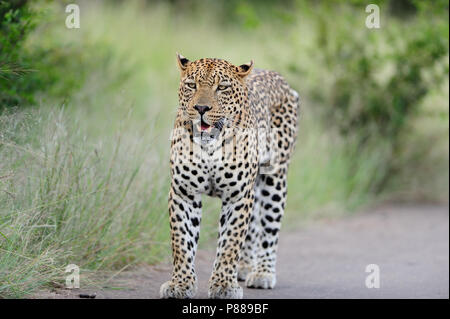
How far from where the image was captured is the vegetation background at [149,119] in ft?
21.5

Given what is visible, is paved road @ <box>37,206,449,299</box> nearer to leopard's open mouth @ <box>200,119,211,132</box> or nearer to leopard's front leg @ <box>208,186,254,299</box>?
leopard's front leg @ <box>208,186,254,299</box>

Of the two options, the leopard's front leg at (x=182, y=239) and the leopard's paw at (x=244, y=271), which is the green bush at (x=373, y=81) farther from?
the leopard's front leg at (x=182, y=239)

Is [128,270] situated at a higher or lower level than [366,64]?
lower

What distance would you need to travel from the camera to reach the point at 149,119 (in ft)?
30.0

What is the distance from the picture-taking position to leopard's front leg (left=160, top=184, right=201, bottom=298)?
6324 millimetres

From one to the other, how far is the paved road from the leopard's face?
4.97 ft

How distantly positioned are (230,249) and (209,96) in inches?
49.9

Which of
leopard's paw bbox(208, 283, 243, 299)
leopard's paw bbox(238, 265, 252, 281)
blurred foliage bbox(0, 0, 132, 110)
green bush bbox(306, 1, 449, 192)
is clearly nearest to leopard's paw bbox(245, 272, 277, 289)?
leopard's paw bbox(238, 265, 252, 281)

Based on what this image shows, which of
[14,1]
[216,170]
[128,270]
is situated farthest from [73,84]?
[216,170]

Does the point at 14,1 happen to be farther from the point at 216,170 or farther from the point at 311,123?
the point at 311,123

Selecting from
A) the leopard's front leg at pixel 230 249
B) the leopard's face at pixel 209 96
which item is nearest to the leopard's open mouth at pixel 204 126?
the leopard's face at pixel 209 96

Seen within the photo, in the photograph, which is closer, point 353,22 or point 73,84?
point 73,84
